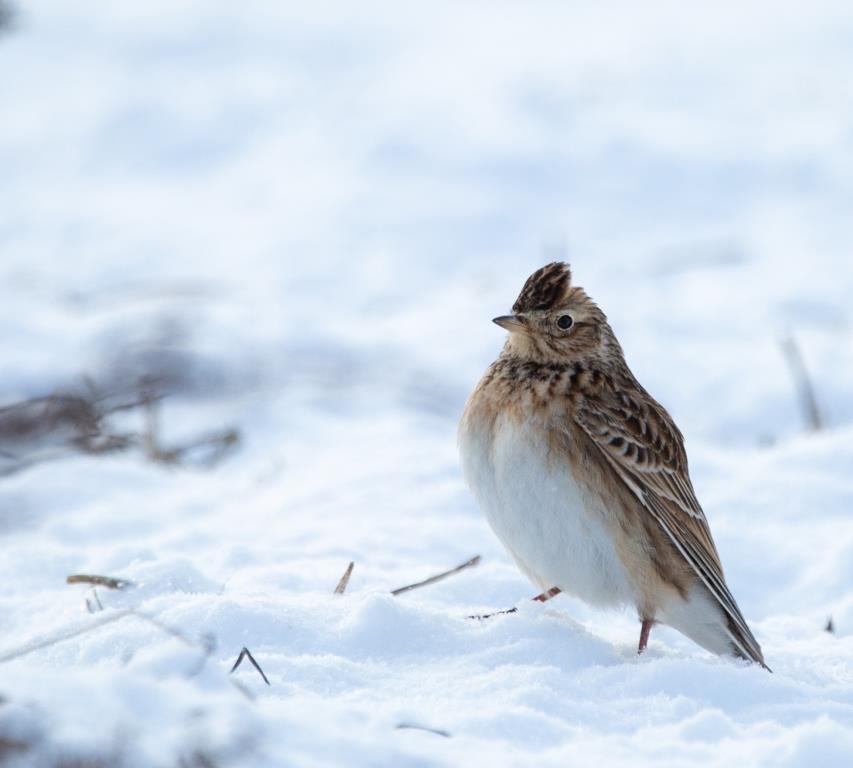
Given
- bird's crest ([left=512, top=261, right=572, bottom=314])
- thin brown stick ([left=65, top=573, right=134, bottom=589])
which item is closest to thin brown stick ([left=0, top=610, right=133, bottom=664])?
thin brown stick ([left=65, top=573, right=134, bottom=589])

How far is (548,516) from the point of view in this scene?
16.3 feet

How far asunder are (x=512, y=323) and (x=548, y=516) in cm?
90

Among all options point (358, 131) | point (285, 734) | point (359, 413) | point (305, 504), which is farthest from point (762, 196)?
point (285, 734)

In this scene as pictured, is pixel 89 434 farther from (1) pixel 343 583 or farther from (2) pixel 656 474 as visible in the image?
(2) pixel 656 474

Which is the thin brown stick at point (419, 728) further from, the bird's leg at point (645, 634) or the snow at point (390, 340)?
the bird's leg at point (645, 634)

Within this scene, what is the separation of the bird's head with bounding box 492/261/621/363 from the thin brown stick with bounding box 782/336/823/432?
311cm

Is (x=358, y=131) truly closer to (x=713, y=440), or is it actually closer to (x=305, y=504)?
(x=713, y=440)

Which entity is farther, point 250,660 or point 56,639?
point 56,639

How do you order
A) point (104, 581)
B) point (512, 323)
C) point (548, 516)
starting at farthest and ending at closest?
point (512, 323)
point (104, 581)
point (548, 516)

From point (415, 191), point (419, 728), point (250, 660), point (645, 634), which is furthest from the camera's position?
point (415, 191)

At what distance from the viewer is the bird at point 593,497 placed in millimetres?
5004

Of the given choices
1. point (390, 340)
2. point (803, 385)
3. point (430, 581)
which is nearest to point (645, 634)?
point (430, 581)

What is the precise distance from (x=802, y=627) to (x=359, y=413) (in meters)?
3.79

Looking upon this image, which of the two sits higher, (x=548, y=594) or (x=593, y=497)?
(x=593, y=497)
